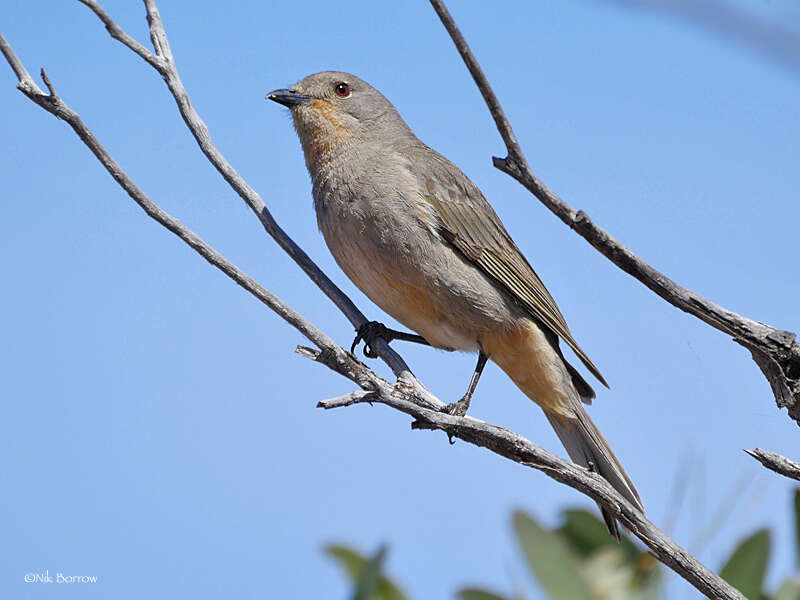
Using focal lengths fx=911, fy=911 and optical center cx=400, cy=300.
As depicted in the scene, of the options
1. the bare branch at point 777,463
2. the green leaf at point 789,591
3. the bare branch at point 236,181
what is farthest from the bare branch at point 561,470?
the green leaf at point 789,591

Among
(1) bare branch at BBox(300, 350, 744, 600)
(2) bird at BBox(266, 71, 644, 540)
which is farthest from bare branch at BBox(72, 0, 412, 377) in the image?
(1) bare branch at BBox(300, 350, 744, 600)

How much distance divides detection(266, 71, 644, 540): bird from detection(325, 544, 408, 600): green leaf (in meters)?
3.05

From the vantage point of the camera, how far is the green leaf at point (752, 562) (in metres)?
2.18

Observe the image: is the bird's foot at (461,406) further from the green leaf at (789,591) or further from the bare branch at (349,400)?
the green leaf at (789,591)

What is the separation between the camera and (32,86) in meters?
4.11

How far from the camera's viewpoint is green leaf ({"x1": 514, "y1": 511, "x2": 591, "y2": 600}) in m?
1.49

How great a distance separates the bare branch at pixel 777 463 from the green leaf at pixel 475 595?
2.10 m

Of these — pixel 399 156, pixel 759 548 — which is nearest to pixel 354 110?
pixel 399 156

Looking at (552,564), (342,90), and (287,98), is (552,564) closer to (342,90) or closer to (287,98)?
(287,98)

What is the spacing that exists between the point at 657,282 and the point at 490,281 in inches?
74.9

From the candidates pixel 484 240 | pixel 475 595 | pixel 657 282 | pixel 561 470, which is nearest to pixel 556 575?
pixel 475 595

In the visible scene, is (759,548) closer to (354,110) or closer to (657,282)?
(657,282)

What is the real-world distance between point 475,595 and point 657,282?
199 centimetres

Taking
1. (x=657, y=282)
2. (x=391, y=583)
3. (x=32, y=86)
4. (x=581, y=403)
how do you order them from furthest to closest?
(x=581, y=403) < (x=32, y=86) < (x=657, y=282) < (x=391, y=583)
